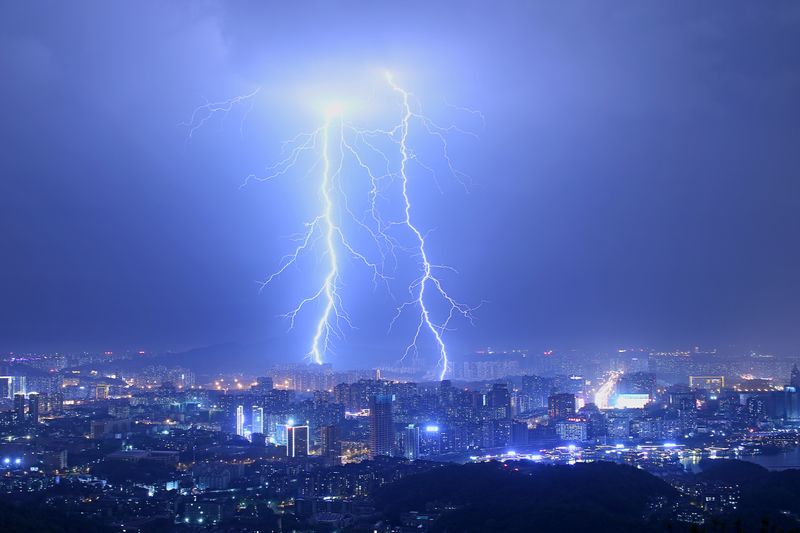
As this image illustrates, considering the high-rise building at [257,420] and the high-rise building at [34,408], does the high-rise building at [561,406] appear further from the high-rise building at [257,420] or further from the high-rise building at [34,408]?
the high-rise building at [34,408]

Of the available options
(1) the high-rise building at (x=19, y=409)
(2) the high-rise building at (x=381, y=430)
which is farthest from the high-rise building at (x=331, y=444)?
(1) the high-rise building at (x=19, y=409)

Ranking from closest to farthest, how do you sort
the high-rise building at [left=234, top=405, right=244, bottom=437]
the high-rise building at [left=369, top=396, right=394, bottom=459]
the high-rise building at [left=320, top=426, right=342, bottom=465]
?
the high-rise building at [left=320, top=426, right=342, bottom=465] < the high-rise building at [left=369, top=396, right=394, bottom=459] < the high-rise building at [left=234, top=405, right=244, bottom=437]

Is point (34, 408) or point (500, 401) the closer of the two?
point (34, 408)

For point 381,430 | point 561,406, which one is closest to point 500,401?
point 561,406

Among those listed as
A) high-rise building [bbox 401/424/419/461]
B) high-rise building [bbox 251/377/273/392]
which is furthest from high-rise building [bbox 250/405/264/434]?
high-rise building [bbox 251/377/273/392]

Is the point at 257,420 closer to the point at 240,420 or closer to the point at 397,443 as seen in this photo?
the point at 240,420

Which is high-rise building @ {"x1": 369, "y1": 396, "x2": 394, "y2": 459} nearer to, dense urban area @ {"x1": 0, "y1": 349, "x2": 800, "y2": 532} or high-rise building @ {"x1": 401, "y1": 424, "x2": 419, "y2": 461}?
dense urban area @ {"x1": 0, "y1": 349, "x2": 800, "y2": 532}

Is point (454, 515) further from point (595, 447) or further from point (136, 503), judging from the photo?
point (595, 447)
